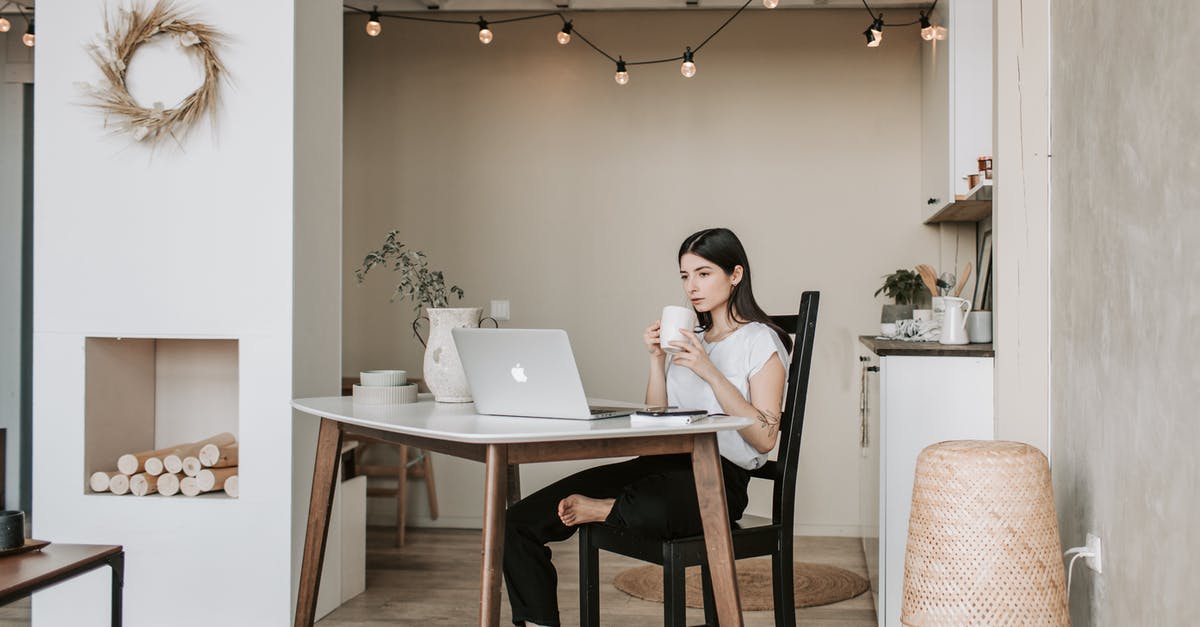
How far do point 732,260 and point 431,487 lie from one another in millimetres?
2665

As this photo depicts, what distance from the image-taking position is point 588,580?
7.85ft

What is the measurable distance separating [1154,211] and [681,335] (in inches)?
36.0

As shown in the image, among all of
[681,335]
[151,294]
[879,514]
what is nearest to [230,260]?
[151,294]

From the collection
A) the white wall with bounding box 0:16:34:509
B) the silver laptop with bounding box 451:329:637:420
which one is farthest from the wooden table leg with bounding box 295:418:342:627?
the white wall with bounding box 0:16:34:509

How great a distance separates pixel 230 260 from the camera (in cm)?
309

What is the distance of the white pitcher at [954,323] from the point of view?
3.02 meters

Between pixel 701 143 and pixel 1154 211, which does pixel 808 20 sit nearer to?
pixel 701 143

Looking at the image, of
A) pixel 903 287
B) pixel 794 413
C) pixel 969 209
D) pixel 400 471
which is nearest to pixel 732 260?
pixel 794 413

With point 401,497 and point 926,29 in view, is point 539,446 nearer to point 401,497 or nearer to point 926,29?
point 401,497

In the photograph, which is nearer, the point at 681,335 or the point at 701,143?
the point at 681,335

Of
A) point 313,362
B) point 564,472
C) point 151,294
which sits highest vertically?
point 151,294

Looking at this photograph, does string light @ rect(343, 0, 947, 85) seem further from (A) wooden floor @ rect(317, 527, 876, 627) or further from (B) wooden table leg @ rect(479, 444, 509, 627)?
(B) wooden table leg @ rect(479, 444, 509, 627)

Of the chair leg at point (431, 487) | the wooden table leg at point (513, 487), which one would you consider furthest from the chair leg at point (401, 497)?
the wooden table leg at point (513, 487)

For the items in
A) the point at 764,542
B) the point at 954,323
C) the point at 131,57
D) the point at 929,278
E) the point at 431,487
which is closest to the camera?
the point at 764,542
